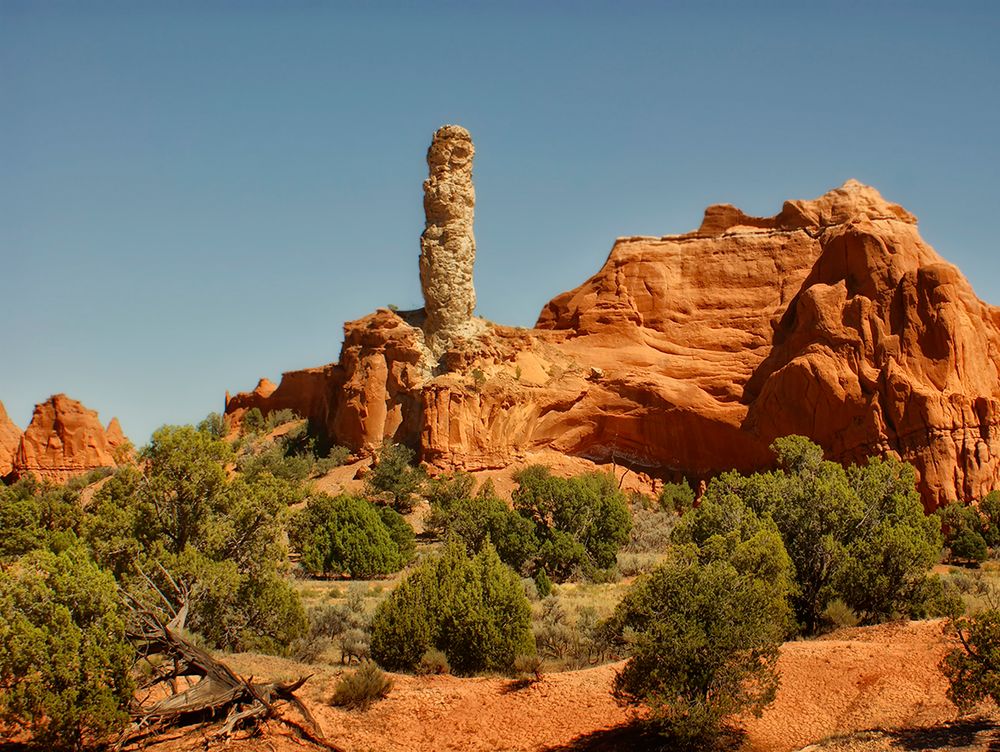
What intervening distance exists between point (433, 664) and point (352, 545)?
45.1 feet

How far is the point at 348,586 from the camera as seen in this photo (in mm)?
28031

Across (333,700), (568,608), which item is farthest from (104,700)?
(568,608)

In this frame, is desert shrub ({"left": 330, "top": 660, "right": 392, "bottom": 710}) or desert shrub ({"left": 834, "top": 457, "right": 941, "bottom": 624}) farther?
desert shrub ({"left": 834, "top": 457, "right": 941, "bottom": 624})

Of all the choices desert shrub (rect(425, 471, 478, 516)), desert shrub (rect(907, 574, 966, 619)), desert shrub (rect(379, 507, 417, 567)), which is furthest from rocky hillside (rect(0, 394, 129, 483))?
desert shrub (rect(907, 574, 966, 619))

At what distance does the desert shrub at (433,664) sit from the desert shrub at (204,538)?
2.61 metres

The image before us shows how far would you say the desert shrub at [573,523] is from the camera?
101 ft

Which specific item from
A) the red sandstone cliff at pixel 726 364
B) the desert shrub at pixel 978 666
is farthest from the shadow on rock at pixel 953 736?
the red sandstone cliff at pixel 726 364

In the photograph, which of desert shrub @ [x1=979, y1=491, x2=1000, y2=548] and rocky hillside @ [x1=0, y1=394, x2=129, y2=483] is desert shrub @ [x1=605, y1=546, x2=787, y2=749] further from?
rocky hillside @ [x1=0, y1=394, x2=129, y2=483]

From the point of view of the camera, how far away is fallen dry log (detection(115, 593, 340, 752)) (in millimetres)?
14211

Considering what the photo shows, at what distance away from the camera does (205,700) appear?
14.4 metres

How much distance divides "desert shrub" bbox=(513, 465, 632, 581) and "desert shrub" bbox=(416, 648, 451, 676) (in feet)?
42.6

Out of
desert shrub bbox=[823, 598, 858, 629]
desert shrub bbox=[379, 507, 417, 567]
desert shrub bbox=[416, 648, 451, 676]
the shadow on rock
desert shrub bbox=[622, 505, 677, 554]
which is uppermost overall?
desert shrub bbox=[379, 507, 417, 567]

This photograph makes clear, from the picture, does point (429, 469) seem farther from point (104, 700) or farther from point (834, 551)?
point (104, 700)

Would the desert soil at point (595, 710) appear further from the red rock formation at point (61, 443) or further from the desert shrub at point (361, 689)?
the red rock formation at point (61, 443)
